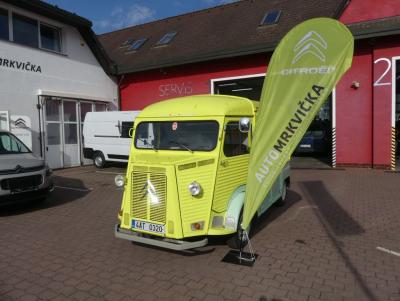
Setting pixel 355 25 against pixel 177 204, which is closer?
pixel 177 204

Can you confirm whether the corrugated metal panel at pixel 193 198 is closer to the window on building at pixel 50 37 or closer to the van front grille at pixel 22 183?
the van front grille at pixel 22 183

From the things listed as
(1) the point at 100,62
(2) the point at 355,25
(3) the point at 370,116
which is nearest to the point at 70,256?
(3) the point at 370,116

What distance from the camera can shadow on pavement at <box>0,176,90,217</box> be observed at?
797 centimetres

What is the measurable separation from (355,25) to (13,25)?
1263 centimetres

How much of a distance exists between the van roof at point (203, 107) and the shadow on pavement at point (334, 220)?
2491 millimetres

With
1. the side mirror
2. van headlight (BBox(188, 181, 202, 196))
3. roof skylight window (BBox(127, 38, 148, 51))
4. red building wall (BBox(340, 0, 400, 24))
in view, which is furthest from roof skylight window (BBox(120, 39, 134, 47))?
van headlight (BBox(188, 181, 202, 196))

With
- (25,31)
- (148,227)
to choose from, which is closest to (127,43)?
(25,31)

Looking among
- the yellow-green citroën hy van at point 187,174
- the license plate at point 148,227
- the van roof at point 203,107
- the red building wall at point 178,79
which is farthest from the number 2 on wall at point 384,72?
the license plate at point 148,227

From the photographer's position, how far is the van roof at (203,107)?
548 centimetres

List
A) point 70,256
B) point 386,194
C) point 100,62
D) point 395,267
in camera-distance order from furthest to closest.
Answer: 1. point 100,62
2. point 386,194
3. point 70,256
4. point 395,267

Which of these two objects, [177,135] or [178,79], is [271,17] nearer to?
[178,79]

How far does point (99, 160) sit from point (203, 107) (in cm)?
1057

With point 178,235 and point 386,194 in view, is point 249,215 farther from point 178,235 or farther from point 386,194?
point 386,194

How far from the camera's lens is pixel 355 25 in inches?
505
